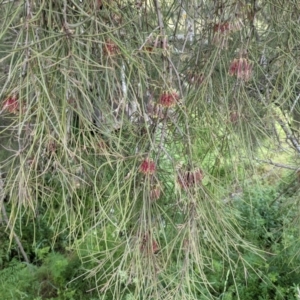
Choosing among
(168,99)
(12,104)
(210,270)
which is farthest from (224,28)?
(210,270)

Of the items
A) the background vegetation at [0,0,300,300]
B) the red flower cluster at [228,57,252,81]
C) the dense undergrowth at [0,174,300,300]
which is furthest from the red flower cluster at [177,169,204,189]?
the dense undergrowth at [0,174,300,300]

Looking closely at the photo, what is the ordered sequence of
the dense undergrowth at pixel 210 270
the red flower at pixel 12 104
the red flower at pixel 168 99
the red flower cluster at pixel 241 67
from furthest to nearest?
the dense undergrowth at pixel 210 270 < the red flower cluster at pixel 241 67 < the red flower at pixel 168 99 < the red flower at pixel 12 104

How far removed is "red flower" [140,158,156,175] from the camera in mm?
1215

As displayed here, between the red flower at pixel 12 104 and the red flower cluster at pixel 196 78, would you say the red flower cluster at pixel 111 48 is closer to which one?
the red flower at pixel 12 104

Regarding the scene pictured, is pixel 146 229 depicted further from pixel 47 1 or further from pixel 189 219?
pixel 47 1

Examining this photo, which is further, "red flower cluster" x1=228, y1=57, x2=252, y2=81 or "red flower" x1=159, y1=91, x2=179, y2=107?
"red flower cluster" x1=228, y1=57, x2=252, y2=81

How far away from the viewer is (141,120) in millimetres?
1573

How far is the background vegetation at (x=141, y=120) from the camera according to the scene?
3.79 feet

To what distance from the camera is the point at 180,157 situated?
1494mm

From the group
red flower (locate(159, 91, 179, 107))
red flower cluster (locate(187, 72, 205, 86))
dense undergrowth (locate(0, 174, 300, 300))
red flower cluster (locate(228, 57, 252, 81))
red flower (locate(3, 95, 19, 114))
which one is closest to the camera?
red flower (locate(3, 95, 19, 114))

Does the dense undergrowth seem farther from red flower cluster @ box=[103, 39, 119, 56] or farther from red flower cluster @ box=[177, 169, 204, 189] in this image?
red flower cluster @ box=[103, 39, 119, 56]

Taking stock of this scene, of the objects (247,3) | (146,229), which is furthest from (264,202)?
(146,229)

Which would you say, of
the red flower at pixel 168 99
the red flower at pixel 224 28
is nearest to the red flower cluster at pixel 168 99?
the red flower at pixel 168 99

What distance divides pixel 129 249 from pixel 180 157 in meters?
0.37
